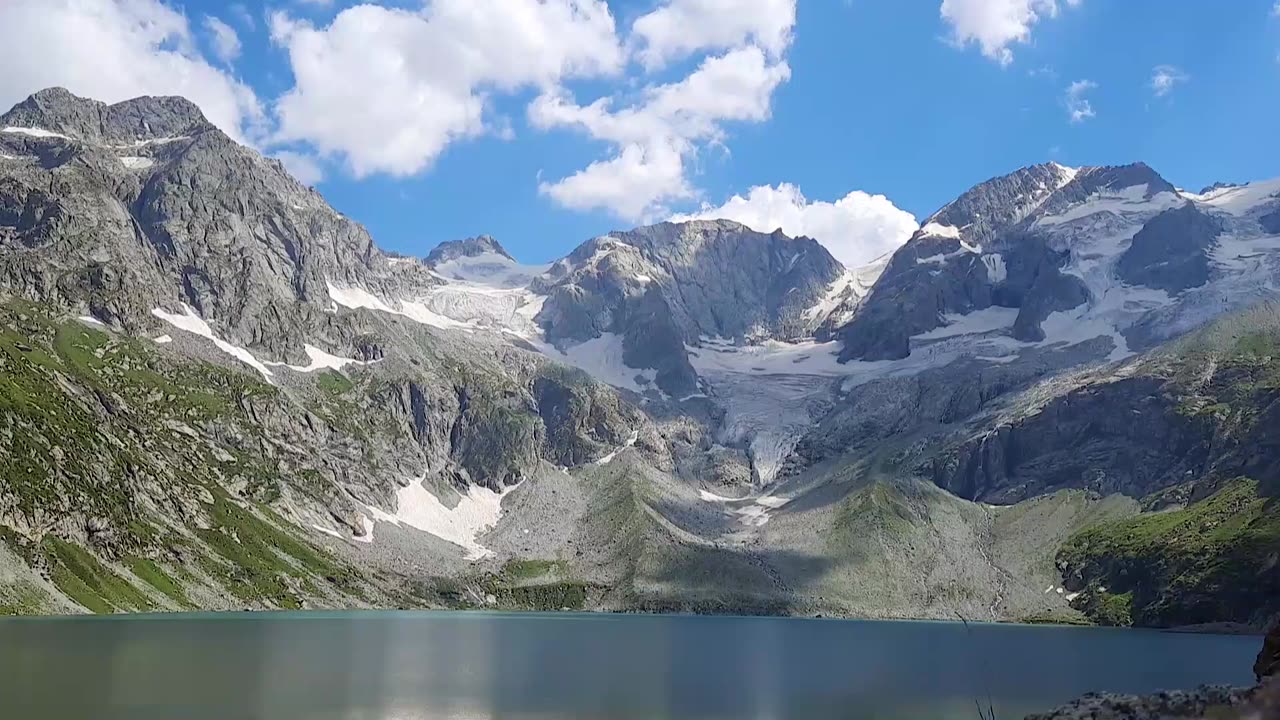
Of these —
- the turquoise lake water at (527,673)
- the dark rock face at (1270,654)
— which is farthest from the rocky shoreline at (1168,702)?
the turquoise lake water at (527,673)

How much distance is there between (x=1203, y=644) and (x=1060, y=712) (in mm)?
110385

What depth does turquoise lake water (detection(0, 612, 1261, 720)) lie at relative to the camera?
169 ft

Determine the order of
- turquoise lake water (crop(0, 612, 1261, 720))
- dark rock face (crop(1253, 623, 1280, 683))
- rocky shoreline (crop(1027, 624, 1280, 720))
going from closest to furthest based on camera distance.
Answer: rocky shoreline (crop(1027, 624, 1280, 720))
dark rock face (crop(1253, 623, 1280, 683))
turquoise lake water (crop(0, 612, 1261, 720))

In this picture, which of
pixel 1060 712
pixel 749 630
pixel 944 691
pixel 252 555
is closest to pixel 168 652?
pixel 944 691

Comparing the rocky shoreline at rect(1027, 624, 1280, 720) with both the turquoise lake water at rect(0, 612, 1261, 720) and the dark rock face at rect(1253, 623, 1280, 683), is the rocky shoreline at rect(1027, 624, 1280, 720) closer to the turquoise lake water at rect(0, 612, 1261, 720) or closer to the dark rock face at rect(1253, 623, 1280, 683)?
the dark rock face at rect(1253, 623, 1280, 683)

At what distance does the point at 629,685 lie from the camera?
66750 millimetres

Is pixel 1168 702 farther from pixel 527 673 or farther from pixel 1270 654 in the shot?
pixel 527 673

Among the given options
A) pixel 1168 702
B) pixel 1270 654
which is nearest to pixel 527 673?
pixel 1168 702

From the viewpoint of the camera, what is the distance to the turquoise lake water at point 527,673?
51.6 metres

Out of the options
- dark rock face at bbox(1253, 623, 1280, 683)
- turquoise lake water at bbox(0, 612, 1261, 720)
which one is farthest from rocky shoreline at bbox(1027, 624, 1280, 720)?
turquoise lake water at bbox(0, 612, 1261, 720)

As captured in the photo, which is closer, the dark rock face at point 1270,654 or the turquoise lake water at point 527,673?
the dark rock face at point 1270,654

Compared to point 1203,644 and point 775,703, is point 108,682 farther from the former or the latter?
point 1203,644

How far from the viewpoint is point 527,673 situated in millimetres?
74062

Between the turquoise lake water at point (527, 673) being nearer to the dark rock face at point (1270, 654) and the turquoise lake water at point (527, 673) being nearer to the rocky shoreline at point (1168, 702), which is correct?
the rocky shoreline at point (1168, 702)
